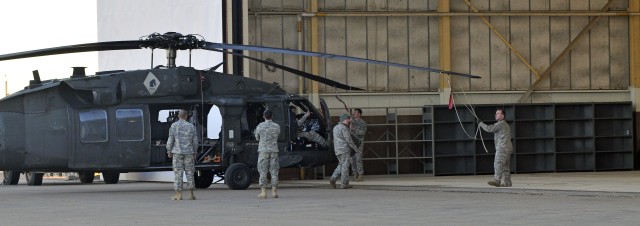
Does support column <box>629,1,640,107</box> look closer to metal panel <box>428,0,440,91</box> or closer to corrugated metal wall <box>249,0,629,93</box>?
corrugated metal wall <box>249,0,629,93</box>

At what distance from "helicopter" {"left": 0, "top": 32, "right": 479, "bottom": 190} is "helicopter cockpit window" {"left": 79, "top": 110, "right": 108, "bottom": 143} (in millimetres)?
17

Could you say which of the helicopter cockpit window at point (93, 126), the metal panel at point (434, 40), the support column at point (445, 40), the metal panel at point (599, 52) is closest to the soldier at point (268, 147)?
the helicopter cockpit window at point (93, 126)

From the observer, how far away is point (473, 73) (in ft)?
98.6

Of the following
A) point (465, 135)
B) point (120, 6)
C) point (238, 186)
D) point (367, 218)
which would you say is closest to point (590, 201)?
point (367, 218)

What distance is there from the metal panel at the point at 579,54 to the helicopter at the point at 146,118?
31.4 ft

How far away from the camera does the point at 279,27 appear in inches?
1136

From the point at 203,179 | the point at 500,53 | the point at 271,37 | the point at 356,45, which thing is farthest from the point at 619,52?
the point at 203,179

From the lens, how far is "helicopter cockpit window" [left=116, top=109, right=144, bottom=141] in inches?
853

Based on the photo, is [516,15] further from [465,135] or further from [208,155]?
[208,155]

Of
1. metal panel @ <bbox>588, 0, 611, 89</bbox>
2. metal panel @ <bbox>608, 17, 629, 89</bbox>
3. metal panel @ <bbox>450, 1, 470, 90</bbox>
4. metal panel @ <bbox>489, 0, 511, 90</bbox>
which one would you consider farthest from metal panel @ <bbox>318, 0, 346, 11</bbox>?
metal panel @ <bbox>608, 17, 629, 89</bbox>

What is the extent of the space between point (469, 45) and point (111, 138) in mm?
11436

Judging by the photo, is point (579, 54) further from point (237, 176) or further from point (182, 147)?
point (182, 147)

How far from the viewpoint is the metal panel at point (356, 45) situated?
96.9 ft

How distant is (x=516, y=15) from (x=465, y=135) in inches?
130
